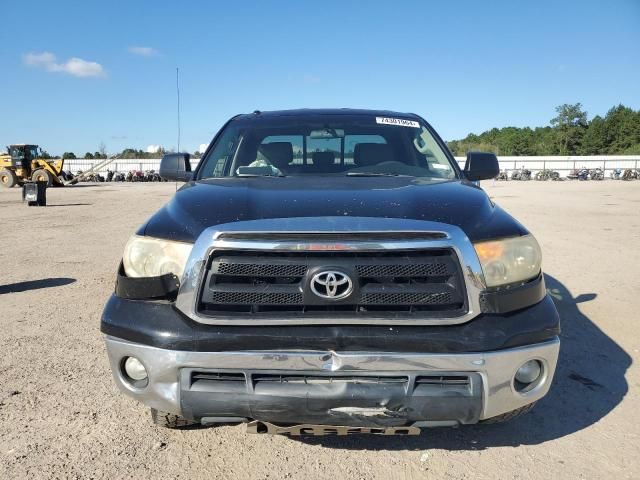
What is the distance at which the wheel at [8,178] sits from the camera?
3462 centimetres

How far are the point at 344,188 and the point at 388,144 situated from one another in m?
1.20

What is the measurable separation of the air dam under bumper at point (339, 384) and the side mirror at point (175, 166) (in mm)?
2116

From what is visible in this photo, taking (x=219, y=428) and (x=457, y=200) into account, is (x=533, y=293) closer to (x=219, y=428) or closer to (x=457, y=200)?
(x=457, y=200)

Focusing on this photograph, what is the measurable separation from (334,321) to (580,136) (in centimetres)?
12838

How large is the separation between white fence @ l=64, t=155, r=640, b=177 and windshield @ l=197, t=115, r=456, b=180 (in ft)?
231

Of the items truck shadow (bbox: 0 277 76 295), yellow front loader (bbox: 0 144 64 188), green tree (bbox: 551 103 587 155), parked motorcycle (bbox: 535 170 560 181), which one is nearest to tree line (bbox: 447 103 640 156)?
green tree (bbox: 551 103 587 155)

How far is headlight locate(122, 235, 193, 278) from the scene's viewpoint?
2.39 m

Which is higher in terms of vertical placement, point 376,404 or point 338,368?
point 338,368

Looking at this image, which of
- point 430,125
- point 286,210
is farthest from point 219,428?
point 430,125

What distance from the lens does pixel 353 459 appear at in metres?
2.68

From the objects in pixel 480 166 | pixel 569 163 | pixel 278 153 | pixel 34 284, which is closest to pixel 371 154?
pixel 278 153

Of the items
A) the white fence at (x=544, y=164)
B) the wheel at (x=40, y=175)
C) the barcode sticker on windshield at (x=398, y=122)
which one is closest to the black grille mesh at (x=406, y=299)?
the barcode sticker on windshield at (x=398, y=122)

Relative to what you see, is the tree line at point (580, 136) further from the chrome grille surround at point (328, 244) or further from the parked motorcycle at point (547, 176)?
the chrome grille surround at point (328, 244)

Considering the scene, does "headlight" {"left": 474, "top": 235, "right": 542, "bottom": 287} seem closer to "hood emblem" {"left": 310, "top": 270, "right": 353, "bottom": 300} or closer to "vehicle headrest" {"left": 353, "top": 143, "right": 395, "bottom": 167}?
"hood emblem" {"left": 310, "top": 270, "right": 353, "bottom": 300}
